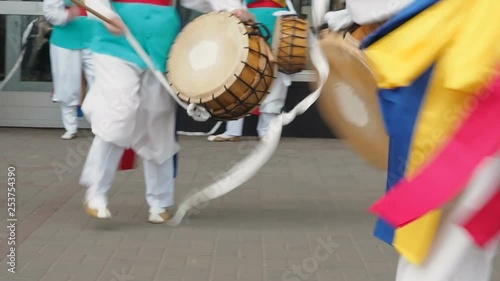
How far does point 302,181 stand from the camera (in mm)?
7395

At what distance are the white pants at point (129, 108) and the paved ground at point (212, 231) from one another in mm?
528

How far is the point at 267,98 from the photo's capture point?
8.74 metres

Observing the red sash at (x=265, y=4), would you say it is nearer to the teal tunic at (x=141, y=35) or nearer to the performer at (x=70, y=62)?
the performer at (x=70, y=62)

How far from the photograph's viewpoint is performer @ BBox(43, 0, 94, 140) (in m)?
9.45

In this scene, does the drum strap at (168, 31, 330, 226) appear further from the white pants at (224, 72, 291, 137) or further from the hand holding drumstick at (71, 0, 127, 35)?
the white pants at (224, 72, 291, 137)

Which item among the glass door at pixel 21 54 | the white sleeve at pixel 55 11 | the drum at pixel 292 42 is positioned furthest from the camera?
the glass door at pixel 21 54

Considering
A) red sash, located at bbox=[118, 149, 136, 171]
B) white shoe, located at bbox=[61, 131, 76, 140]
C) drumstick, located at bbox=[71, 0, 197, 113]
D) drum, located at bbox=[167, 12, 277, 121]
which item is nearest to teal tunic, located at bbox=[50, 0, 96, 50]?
white shoe, located at bbox=[61, 131, 76, 140]

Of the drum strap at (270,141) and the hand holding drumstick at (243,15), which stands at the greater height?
the drum strap at (270,141)

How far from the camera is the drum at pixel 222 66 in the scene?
4781mm

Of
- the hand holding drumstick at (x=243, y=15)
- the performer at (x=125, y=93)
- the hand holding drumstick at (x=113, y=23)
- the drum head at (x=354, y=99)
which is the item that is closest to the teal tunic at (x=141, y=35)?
the performer at (x=125, y=93)

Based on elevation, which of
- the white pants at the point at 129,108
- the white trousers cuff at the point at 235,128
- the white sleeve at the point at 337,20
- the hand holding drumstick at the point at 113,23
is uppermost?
the white sleeve at the point at 337,20

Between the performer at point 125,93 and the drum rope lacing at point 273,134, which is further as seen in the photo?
the performer at point 125,93

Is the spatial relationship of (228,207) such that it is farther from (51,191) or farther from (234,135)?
(234,135)

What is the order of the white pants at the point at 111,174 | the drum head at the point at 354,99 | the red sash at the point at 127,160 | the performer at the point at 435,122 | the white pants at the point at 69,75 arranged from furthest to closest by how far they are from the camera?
the white pants at the point at 69,75 < the red sash at the point at 127,160 < the white pants at the point at 111,174 < the drum head at the point at 354,99 < the performer at the point at 435,122
